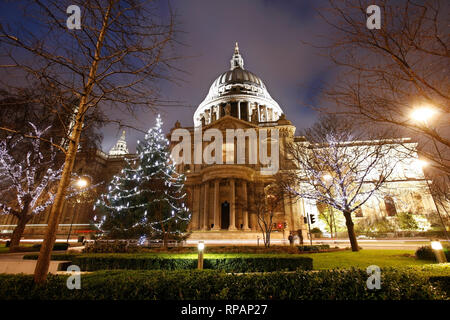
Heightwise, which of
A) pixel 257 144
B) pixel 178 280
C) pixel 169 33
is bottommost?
pixel 178 280

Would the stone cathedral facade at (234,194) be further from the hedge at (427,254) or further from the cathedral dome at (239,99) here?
the cathedral dome at (239,99)

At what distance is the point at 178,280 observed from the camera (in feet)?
13.9

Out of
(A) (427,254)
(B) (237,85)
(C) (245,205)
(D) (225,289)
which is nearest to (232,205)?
(C) (245,205)

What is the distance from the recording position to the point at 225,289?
12.3ft

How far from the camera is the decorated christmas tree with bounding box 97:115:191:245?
65.2 feet

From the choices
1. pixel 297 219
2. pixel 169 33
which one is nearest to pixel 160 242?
pixel 169 33

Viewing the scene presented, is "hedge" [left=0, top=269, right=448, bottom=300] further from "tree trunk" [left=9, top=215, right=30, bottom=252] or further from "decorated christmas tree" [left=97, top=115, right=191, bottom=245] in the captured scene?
"tree trunk" [left=9, top=215, right=30, bottom=252]

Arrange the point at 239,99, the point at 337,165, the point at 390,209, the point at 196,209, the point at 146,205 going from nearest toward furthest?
the point at 337,165, the point at 146,205, the point at 196,209, the point at 390,209, the point at 239,99

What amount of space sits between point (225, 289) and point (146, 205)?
60.5 feet

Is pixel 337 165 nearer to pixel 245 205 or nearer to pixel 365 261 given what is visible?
pixel 365 261

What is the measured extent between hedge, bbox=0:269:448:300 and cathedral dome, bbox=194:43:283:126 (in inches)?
2125

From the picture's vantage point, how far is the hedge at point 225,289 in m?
3.70

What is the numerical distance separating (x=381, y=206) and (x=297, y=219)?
22.3 m
